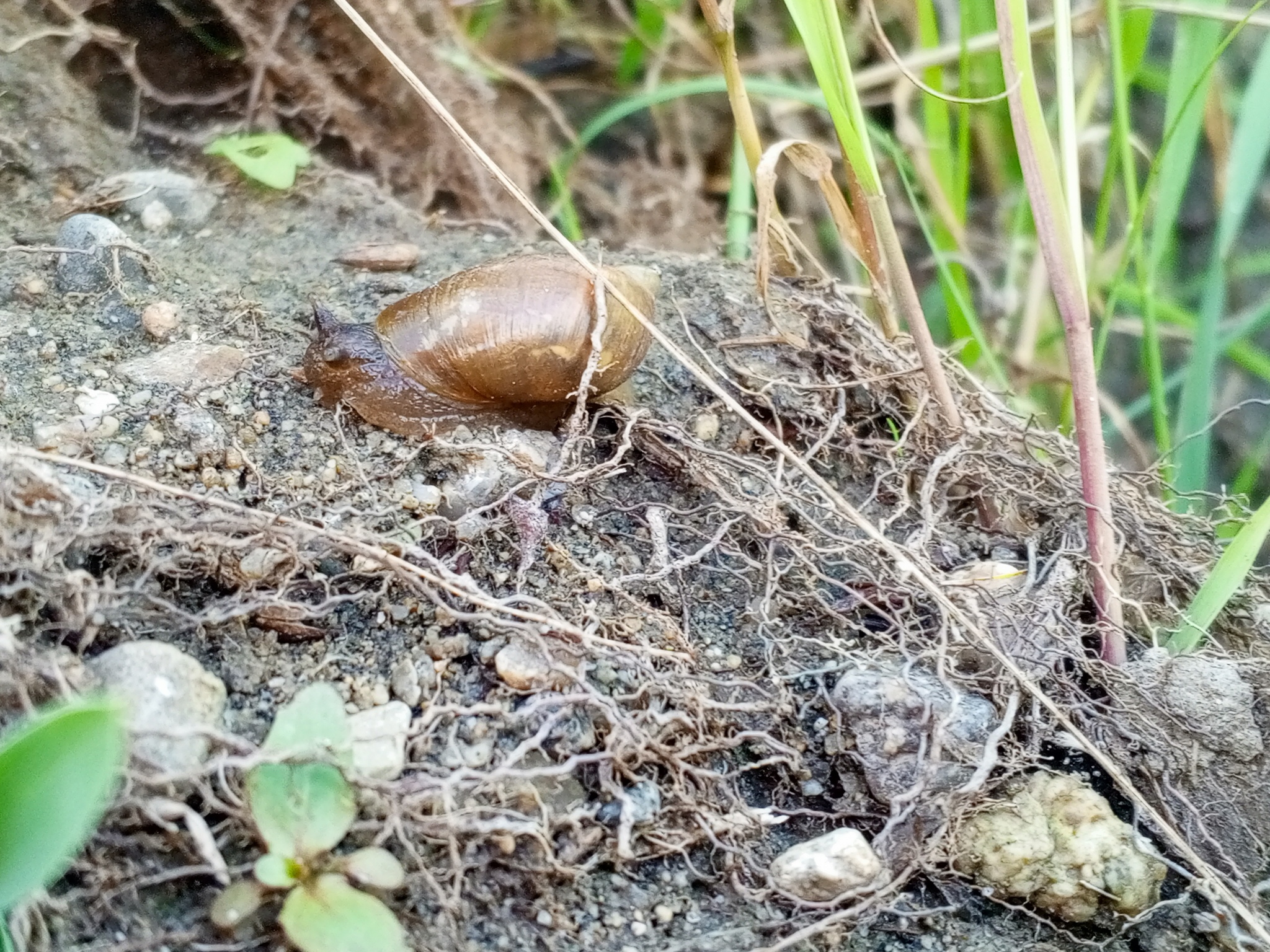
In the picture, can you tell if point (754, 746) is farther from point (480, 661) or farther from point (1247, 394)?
point (1247, 394)

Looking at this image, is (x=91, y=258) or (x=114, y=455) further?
(x=91, y=258)

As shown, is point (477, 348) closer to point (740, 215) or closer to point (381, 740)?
point (381, 740)

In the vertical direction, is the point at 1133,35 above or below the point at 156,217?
above

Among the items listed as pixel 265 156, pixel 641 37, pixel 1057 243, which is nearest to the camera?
pixel 1057 243

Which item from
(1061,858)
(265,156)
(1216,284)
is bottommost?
(1061,858)

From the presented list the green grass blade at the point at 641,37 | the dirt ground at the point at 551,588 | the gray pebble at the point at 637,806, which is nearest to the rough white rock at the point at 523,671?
the dirt ground at the point at 551,588

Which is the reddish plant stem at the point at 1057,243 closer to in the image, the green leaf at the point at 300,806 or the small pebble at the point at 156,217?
the green leaf at the point at 300,806

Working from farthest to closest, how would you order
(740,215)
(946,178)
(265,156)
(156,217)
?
1. (946,178)
2. (740,215)
3. (265,156)
4. (156,217)

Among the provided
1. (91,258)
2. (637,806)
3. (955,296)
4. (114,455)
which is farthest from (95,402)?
(955,296)
